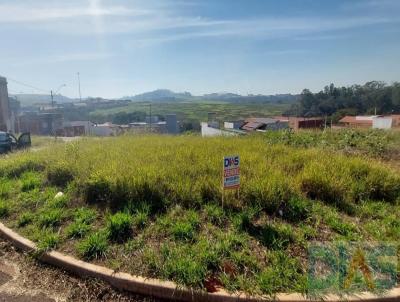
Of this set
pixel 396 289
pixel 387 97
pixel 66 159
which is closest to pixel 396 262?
pixel 396 289

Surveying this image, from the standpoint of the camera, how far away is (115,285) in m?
2.72

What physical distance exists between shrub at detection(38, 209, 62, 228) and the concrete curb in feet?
2.21

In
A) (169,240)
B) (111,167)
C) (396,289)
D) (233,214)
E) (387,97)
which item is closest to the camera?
(396,289)

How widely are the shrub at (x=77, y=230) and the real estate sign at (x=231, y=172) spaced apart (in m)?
1.83

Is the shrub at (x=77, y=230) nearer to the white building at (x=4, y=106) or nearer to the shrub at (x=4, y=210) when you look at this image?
the shrub at (x=4, y=210)

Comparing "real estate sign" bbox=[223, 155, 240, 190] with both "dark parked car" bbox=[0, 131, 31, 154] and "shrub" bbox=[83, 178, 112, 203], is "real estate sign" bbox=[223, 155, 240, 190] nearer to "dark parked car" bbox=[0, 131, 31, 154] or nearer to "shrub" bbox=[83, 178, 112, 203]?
"shrub" bbox=[83, 178, 112, 203]

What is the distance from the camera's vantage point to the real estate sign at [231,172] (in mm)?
3438

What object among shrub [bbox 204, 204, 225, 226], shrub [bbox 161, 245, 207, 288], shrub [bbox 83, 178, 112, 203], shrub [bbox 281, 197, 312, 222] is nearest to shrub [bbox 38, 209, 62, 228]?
shrub [bbox 83, 178, 112, 203]

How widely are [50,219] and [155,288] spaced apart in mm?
2114

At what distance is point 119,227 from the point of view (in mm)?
3395

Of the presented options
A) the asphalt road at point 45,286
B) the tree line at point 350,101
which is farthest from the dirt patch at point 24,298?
the tree line at point 350,101

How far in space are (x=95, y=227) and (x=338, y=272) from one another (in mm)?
2817

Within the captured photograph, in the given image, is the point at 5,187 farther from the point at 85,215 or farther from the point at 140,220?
the point at 140,220

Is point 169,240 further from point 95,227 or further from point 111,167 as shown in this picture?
point 111,167
